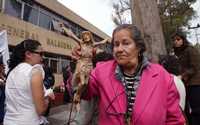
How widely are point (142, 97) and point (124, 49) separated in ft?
1.09

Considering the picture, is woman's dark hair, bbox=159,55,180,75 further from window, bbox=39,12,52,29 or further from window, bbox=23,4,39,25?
window, bbox=39,12,52,29

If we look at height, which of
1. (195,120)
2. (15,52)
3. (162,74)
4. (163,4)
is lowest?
(195,120)

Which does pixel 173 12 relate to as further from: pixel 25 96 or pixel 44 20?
pixel 25 96

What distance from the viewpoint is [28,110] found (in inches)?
134

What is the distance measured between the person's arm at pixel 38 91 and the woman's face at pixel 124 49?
1.09 metres

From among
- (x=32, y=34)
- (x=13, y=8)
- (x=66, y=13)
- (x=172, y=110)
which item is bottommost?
(x=172, y=110)

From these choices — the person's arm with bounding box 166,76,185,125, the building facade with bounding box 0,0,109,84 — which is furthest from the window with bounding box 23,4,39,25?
the person's arm with bounding box 166,76,185,125

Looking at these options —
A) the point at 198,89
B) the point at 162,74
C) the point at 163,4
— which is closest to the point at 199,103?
the point at 198,89

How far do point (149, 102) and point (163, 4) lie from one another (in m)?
27.5

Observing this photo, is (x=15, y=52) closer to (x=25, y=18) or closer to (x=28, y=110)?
(x=28, y=110)

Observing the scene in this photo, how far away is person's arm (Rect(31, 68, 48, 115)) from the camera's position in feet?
10.9

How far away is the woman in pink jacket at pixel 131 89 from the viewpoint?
239 cm

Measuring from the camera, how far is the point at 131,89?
2461 mm

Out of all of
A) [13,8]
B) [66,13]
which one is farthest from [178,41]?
[66,13]
